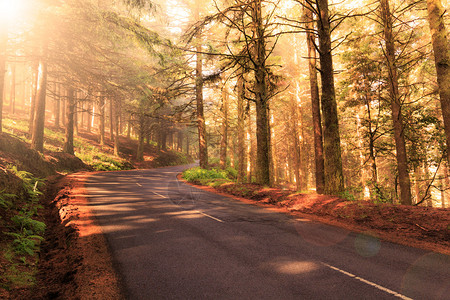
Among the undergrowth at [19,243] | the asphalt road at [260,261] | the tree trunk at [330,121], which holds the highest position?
the tree trunk at [330,121]

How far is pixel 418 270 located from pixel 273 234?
2910mm

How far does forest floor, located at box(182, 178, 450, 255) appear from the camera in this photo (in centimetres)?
601

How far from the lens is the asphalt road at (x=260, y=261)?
11.6 ft

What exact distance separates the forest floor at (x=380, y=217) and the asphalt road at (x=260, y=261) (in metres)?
0.72

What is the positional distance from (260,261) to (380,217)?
16.4ft

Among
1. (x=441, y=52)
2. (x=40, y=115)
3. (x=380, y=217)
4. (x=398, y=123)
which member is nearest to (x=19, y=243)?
(x=380, y=217)

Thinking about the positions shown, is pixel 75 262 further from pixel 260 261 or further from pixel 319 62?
pixel 319 62

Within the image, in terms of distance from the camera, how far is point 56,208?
8086 millimetres

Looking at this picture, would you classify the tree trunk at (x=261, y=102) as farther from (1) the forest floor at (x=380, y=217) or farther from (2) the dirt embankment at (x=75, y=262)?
(2) the dirt embankment at (x=75, y=262)

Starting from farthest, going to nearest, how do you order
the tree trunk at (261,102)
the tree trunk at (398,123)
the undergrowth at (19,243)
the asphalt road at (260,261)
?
1. the tree trunk at (261,102)
2. the tree trunk at (398,123)
3. the undergrowth at (19,243)
4. the asphalt road at (260,261)

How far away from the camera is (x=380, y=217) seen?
730 centimetres

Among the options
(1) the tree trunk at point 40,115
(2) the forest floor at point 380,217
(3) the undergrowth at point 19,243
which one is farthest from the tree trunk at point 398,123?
(1) the tree trunk at point 40,115

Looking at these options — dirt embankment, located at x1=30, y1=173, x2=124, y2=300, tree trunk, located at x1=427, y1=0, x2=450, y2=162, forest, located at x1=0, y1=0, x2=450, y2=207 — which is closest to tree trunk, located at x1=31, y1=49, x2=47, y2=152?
forest, located at x1=0, y1=0, x2=450, y2=207

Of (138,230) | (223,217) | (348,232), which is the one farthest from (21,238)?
(348,232)
